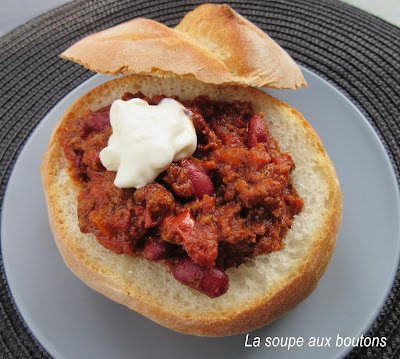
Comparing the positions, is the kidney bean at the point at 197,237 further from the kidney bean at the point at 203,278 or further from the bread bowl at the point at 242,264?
the bread bowl at the point at 242,264

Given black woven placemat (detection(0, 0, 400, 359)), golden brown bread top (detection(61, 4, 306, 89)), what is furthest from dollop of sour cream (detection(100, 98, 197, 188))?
black woven placemat (detection(0, 0, 400, 359))

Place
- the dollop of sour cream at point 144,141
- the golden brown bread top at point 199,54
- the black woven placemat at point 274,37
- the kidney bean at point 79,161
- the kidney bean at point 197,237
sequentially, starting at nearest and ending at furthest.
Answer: the kidney bean at point 197,237 → the dollop of sour cream at point 144,141 → the golden brown bread top at point 199,54 → the kidney bean at point 79,161 → the black woven placemat at point 274,37

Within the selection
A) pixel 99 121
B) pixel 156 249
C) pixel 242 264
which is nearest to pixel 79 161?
pixel 99 121

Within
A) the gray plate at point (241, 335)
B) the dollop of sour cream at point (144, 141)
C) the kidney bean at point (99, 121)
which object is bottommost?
the gray plate at point (241, 335)

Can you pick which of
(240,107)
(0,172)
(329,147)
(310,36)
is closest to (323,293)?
(329,147)

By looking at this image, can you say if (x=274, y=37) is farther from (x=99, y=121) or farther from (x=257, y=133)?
(x=99, y=121)

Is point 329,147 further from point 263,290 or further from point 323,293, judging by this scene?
point 263,290

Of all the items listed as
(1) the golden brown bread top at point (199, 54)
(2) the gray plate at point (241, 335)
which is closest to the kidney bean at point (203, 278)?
(2) the gray plate at point (241, 335)
